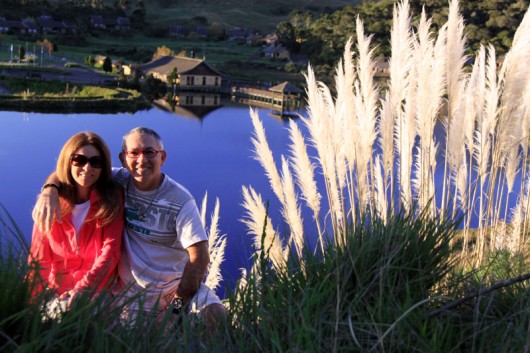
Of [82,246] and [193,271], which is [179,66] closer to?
[82,246]

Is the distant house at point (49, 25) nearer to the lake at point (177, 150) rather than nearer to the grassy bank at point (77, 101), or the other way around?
the grassy bank at point (77, 101)

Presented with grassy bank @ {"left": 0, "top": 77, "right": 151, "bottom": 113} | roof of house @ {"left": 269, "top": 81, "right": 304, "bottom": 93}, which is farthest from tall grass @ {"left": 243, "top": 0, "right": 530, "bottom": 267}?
roof of house @ {"left": 269, "top": 81, "right": 304, "bottom": 93}

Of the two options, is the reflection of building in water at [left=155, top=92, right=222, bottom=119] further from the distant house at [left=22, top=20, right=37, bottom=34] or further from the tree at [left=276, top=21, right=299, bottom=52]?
the distant house at [left=22, top=20, right=37, bottom=34]

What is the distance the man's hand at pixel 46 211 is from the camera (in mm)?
2117

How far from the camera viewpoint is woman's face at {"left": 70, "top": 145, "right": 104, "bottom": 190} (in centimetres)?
228

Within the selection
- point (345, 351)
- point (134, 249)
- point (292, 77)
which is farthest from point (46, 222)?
point (292, 77)

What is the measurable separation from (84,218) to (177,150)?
14.6m

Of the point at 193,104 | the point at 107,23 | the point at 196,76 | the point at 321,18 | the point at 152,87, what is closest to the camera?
the point at 193,104

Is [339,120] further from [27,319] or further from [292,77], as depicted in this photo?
[292,77]

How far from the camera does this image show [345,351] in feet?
4.93

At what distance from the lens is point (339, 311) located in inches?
63.9

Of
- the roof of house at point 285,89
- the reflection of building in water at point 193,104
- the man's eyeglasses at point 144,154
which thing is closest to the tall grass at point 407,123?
the man's eyeglasses at point 144,154

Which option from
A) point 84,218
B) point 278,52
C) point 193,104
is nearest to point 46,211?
point 84,218

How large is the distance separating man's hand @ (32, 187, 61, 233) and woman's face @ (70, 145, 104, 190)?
0.14 meters
